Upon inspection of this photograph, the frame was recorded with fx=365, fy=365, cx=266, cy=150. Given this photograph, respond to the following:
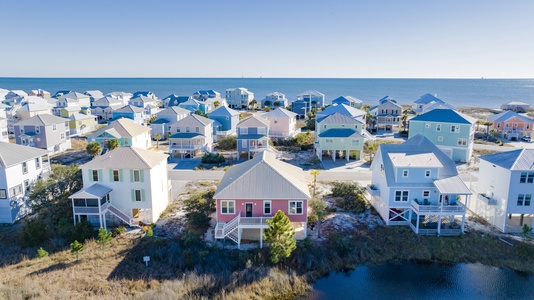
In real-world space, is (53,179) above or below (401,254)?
above

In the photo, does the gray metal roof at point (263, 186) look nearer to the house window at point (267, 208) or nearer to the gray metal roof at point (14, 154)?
the house window at point (267, 208)

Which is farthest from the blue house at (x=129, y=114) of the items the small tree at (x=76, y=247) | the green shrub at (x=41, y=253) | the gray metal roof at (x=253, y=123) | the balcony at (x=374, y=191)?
the balcony at (x=374, y=191)

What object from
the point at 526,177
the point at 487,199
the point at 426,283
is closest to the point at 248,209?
the point at 426,283

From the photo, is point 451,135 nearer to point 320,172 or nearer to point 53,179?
point 320,172

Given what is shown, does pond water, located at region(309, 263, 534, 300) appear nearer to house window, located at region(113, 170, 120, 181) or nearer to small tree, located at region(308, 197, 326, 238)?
small tree, located at region(308, 197, 326, 238)

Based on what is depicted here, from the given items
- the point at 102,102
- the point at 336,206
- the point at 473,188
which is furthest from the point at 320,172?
the point at 102,102
